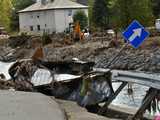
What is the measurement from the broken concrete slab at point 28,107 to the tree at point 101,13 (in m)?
79.5

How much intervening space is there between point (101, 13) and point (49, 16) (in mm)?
18489

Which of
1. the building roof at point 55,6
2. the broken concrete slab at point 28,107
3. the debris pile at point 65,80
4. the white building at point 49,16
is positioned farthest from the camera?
the building roof at point 55,6

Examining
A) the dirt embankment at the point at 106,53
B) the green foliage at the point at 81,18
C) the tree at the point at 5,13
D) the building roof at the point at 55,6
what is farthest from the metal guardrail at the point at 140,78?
the tree at the point at 5,13

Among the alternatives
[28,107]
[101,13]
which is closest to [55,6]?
[101,13]

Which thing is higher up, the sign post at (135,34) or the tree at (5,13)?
the sign post at (135,34)

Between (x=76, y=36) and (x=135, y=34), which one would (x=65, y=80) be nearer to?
(x=135, y=34)

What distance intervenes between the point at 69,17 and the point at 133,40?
326 feet

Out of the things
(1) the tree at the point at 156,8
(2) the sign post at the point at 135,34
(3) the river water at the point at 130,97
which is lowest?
(1) the tree at the point at 156,8

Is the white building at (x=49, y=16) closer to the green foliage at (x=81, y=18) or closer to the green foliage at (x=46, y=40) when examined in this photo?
the green foliage at (x=81, y=18)

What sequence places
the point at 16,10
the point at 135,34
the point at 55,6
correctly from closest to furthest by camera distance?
the point at 135,34 → the point at 55,6 → the point at 16,10

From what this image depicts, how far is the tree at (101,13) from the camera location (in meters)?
96.2

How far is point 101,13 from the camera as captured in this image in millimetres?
97125

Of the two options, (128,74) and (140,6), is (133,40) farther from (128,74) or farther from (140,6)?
(140,6)

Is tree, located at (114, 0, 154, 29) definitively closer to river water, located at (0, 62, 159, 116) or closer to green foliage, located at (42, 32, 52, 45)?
green foliage, located at (42, 32, 52, 45)
